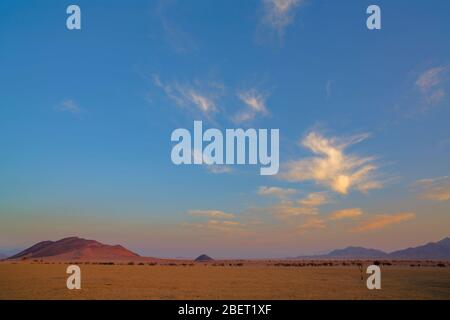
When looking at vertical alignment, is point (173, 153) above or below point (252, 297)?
above
